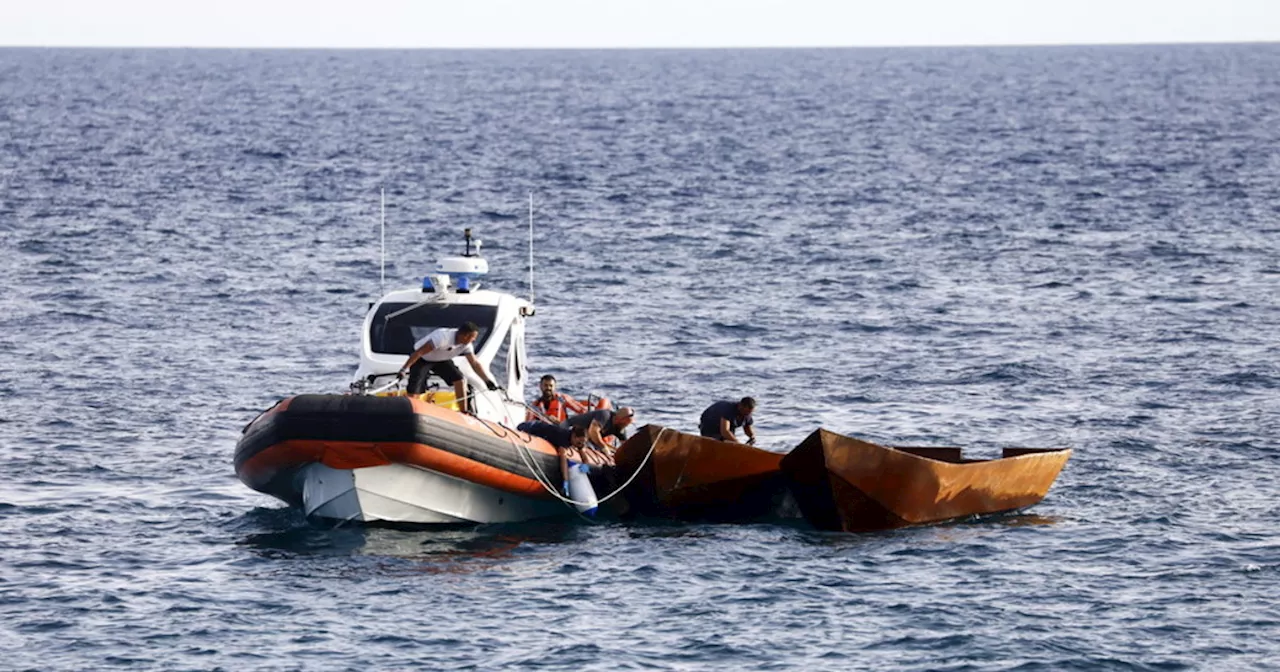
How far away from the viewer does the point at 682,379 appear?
33.8 m

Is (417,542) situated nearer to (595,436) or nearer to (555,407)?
(595,436)

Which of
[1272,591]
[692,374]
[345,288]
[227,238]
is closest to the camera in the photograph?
[1272,591]

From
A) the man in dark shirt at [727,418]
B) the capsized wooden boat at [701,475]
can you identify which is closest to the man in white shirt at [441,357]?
the capsized wooden boat at [701,475]

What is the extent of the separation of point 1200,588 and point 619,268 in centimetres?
2667

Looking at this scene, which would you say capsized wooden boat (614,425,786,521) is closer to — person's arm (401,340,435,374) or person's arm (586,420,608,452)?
person's arm (586,420,608,452)

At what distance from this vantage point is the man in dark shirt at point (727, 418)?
24812 mm

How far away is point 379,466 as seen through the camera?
22.2 meters

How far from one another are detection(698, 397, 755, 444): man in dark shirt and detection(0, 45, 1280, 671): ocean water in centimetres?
146

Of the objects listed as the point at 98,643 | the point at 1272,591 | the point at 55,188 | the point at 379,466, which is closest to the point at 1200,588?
the point at 1272,591

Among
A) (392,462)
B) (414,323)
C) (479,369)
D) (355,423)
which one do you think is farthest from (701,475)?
(355,423)

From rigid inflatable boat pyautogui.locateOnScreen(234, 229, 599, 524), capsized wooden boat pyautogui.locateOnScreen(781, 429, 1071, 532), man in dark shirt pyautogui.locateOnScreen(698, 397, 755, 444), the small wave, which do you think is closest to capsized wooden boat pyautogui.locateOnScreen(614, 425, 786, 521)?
capsized wooden boat pyautogui.locateOnScreen(781, 429, 1071, 532)

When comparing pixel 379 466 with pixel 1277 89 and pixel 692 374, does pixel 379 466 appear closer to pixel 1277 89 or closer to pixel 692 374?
pixel 692 374

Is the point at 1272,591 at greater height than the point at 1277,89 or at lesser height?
lesser

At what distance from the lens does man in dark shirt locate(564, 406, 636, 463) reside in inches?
973
